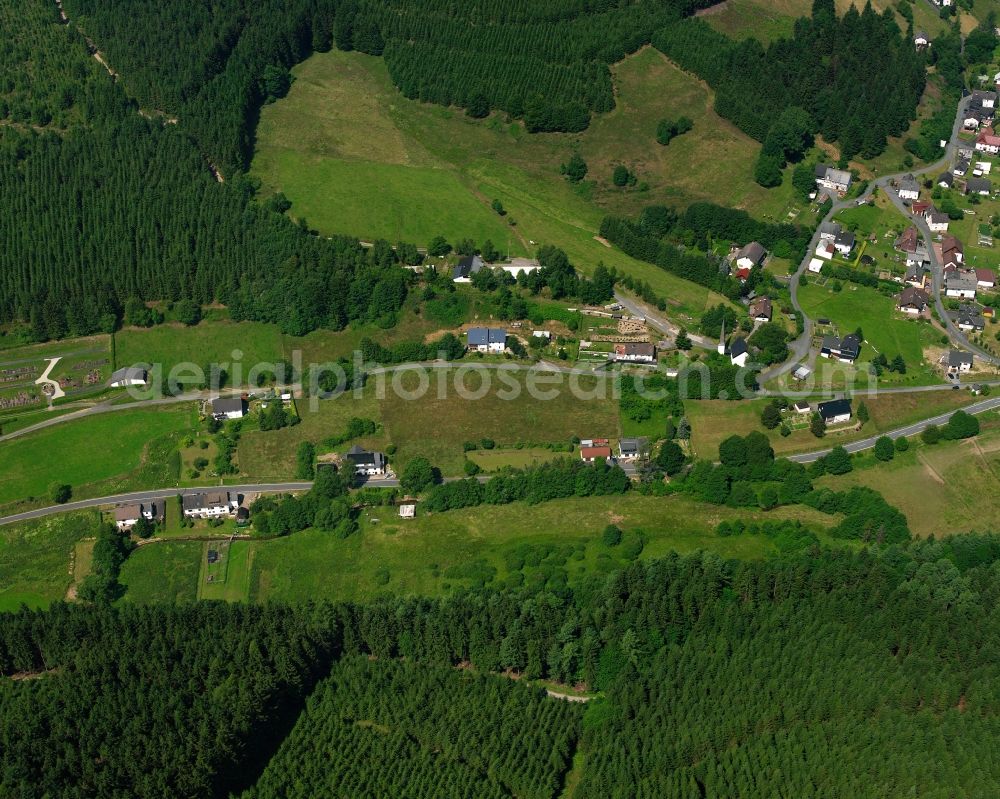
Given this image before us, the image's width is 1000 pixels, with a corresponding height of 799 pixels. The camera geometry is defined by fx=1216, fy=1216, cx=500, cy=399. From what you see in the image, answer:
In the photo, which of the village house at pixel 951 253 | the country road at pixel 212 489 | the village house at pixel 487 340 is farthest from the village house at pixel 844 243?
the village house at pixel 487 340

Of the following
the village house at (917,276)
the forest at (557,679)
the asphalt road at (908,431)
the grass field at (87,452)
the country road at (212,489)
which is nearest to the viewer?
the forest at (557,679)


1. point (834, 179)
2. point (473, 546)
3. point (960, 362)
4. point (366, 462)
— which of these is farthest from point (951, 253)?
point (366, 462)

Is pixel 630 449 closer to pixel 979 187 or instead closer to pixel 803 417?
pixel 803 417

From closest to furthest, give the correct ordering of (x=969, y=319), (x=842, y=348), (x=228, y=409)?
1. (x=228, y=409)
2. (x=842, y=348)
3. (x=969, y=319)

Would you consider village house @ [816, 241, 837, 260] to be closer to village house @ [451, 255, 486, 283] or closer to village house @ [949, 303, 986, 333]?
village house @ [949, 303, 986, 333]

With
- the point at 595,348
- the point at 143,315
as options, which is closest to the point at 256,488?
the point at 143,315

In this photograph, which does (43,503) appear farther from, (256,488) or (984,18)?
(984,18)

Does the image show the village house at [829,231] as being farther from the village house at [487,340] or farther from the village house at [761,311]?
the village house at [487,340]
